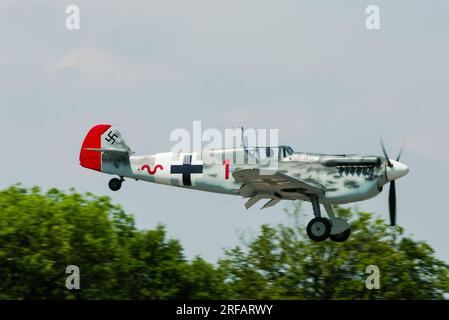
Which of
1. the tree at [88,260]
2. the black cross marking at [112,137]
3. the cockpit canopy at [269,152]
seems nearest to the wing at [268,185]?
the cockpit canopy at [269,152]

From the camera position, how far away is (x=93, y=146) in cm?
3844

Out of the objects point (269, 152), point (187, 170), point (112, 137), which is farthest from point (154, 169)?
point (269, 152)

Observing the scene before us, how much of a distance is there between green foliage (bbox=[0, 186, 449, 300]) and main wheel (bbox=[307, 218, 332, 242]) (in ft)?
36.9

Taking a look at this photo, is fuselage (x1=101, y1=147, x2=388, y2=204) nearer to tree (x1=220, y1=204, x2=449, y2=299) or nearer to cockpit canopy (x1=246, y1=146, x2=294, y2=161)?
cockpit canopy (x1=246, y1=146, x2=294, y2=161)

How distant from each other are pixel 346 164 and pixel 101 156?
25.3 ft

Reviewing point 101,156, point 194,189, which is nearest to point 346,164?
point 194,189

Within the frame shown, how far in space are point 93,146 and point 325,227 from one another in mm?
8429

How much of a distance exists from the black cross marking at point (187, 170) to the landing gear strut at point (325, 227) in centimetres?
344

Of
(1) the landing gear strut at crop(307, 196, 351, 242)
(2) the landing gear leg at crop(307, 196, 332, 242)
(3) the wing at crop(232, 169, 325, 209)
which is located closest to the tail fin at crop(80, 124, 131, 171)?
(3) the wing at crop(232, 169, 325, 209)

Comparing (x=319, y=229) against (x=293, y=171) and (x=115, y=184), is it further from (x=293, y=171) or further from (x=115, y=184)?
(x=115, y=184)

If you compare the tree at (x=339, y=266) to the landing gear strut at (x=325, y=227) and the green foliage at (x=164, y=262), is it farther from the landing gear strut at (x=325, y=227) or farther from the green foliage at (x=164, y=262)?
the landing gear strut at (x=325, y=227)

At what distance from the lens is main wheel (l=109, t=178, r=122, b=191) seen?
37062mm
